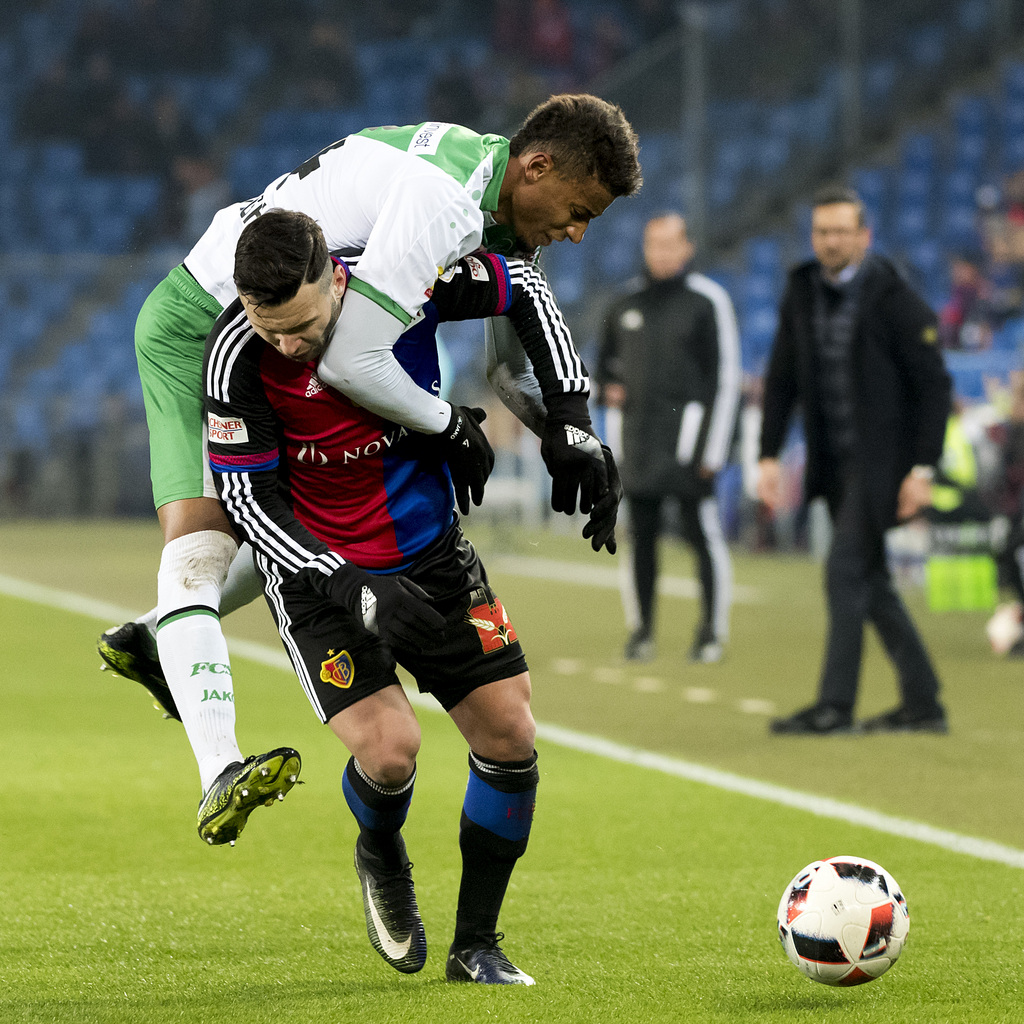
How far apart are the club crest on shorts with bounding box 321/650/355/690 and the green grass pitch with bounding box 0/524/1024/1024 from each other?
68 cm

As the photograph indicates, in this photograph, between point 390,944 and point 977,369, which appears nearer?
point 390,944

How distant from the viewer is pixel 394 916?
3906 millimetres

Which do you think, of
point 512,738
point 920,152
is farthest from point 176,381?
point 920,152

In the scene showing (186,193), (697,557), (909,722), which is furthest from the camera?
(186,193)

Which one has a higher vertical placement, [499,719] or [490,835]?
[499,719]

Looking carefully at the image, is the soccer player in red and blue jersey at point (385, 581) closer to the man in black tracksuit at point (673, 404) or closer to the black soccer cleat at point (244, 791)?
the black soccer cleat at point (244, 791)

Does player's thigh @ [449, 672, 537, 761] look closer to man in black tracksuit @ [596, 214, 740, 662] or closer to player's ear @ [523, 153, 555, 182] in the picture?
player's ear @ [523, 153, 555, 182]

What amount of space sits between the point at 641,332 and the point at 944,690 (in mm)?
2549

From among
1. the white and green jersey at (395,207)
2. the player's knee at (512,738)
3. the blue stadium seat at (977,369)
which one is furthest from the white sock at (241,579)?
the blue stadium seat at (977,369)

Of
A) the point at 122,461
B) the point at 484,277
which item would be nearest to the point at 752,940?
the point at 484,277

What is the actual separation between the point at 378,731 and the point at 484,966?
1.96 feet

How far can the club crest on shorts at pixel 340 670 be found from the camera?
3.70 meters

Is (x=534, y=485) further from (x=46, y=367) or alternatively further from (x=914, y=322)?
(x=914, y=322)

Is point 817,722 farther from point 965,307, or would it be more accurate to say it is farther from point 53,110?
point 53,110
